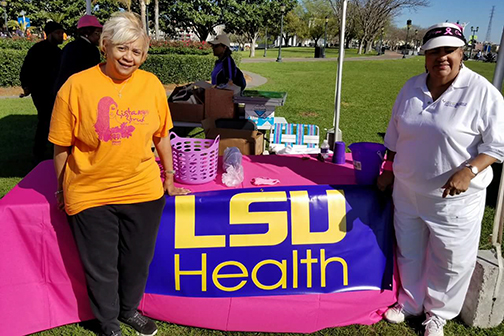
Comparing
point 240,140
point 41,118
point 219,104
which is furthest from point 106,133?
point 41,118

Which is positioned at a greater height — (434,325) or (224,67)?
(224,67)

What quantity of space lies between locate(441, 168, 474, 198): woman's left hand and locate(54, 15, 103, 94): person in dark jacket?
3.66 metres

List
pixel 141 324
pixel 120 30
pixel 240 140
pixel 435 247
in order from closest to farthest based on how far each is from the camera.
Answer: pixel 120 30, pixel 435 247, pixel 141 324, pixel 240 140

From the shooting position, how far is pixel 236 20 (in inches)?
1583

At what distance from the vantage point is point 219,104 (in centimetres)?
472

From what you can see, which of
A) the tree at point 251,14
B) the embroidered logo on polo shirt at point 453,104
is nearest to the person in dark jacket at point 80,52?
the embroidered logo on polo shirt at point 453,104

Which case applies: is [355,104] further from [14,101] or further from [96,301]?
[96,301]

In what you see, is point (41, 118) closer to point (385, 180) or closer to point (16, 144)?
point (16, 144)

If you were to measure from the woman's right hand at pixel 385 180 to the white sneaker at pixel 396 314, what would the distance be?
84 centimetres

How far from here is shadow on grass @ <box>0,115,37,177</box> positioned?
18.8 feet

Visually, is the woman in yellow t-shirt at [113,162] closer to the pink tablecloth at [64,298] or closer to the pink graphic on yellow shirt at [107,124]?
the pink graphic on yellow shirt at [107,124]

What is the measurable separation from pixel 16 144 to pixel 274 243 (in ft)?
20.2

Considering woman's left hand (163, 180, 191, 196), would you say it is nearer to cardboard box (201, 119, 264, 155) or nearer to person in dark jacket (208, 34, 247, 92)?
cardboard box (201, 119, 264, 155)

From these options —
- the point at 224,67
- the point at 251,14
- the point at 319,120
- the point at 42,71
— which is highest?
the point at 251,14
